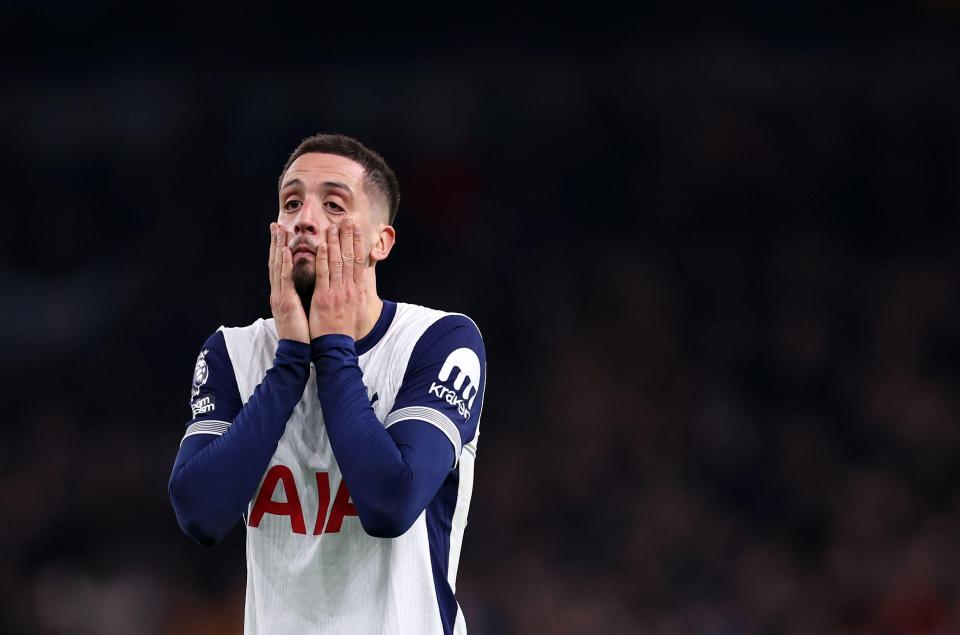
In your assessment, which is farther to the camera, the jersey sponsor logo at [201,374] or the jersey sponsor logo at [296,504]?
the jersey sponsor logo at [201,374]

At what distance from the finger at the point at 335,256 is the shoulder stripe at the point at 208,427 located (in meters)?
0.48

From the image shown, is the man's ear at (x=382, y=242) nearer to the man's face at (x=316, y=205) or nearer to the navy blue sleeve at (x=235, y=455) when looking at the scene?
the man's face at (x=316, y=205)

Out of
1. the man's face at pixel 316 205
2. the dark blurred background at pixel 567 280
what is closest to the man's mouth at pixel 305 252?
the man's face at pixel 316 205

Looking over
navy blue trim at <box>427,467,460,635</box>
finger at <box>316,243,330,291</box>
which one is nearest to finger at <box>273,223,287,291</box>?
finger at <box>316,243,330,291</box>

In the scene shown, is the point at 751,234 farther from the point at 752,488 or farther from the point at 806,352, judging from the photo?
the point at 752,488

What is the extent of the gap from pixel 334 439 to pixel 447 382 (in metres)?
0.37

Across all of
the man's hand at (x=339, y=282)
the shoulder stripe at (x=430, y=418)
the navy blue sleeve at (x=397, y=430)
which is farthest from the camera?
the man's hand at (x=339, y=282)

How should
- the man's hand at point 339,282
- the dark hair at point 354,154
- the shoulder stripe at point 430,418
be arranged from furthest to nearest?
the dark hair at point 354,154
the man's hand at point 339,282
the shoulder stripe at point 430,418

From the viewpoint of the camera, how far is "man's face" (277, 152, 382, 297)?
312cm

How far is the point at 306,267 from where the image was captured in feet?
10.2

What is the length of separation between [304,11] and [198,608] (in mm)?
4956

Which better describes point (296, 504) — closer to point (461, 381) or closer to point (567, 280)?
point (461, 381)

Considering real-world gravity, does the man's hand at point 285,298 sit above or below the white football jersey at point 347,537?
above

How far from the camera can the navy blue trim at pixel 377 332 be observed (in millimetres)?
3230
